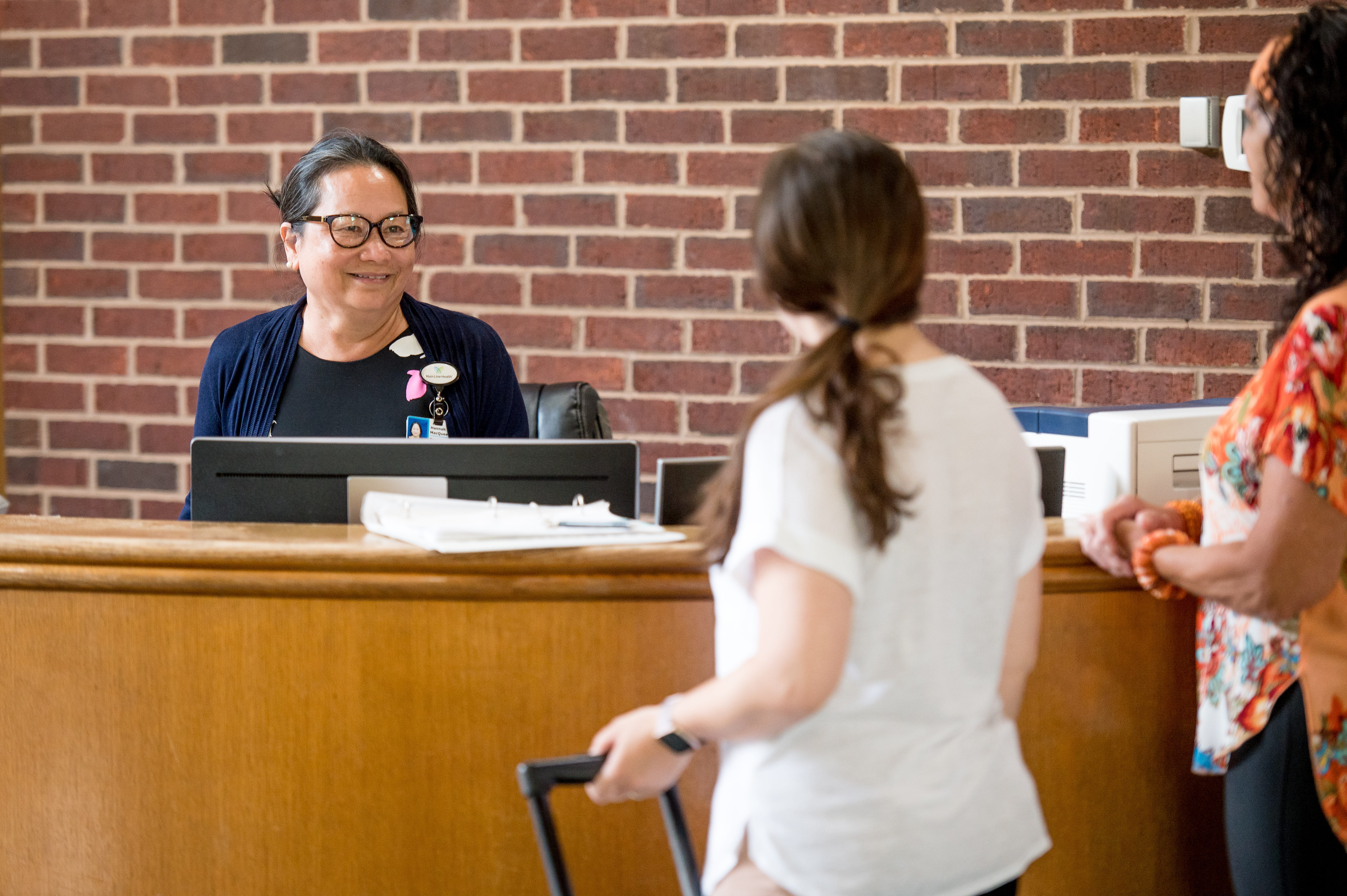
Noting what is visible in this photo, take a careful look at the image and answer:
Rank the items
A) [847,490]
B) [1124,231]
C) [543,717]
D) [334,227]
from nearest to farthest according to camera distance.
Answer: [847,490] < [543,717] < [334,227] < [1124,231]

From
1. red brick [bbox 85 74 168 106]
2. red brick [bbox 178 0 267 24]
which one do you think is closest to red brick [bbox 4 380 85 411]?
red brick [bbox 85 74 168 106]

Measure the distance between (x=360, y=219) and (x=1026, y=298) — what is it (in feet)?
5.02

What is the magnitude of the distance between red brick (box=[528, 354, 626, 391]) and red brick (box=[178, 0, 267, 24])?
1.09m

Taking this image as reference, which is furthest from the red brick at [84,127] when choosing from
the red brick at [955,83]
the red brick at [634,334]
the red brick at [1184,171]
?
the red brick at [1184,171]

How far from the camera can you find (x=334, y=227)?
2176 millimetres

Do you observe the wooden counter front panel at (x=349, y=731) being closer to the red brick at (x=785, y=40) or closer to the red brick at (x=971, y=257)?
the red brick at (x=971, y=257)

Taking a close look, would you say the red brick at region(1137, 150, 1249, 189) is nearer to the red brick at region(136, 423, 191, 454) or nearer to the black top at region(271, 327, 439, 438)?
the black top at region(271, 327, 439, 438)

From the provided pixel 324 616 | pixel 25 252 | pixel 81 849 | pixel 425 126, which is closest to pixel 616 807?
pixel 324 616

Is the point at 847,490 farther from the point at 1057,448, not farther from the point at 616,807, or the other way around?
the point at 1057,448

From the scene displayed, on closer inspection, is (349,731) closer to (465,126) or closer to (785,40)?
Answer: (465,126)

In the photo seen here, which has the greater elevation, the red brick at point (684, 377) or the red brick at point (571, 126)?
the red brick at point (571, 126)

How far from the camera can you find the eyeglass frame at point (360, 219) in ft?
7.14

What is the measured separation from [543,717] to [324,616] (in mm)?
278

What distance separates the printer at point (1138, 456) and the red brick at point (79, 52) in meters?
2.55
